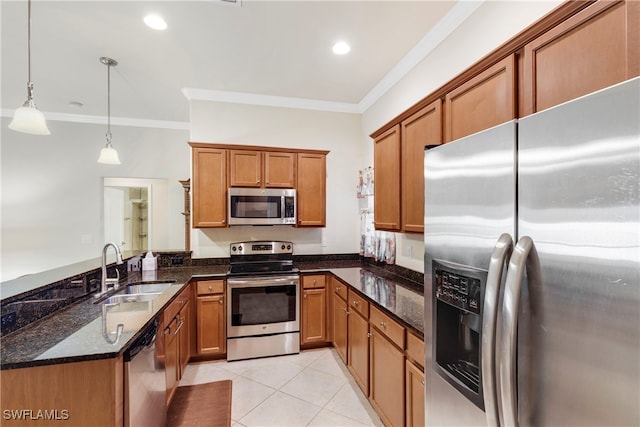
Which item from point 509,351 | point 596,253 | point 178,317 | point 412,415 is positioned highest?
point 596,253

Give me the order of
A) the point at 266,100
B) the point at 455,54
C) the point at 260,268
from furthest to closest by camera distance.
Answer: the point at 266,100 < the point at 260,268 < the point at 455,54

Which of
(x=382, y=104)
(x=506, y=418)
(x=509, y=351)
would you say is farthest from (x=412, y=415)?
(x=382, y=104)

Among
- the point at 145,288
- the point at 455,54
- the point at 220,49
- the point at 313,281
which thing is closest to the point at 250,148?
the point at 220,49

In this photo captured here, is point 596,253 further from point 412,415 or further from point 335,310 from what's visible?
point 335,310

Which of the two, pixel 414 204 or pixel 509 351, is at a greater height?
pixel 414 204

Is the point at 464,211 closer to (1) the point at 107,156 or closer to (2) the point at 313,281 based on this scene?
(2) the point at 313,281

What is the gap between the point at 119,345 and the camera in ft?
4.43

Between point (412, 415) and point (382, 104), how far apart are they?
3.02m

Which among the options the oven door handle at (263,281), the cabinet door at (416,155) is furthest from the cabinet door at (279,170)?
the cabinet door at (416,155)

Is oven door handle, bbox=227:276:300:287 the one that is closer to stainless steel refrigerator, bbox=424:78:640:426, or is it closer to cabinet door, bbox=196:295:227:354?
cabinet door, bbox=196:295:227:354

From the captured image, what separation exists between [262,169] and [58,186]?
10.8ft

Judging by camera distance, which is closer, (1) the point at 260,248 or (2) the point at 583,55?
(2) the point at 583,55

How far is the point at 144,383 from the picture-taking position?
1.58 meters

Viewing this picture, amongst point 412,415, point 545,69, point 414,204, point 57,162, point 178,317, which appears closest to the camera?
point 545,69
